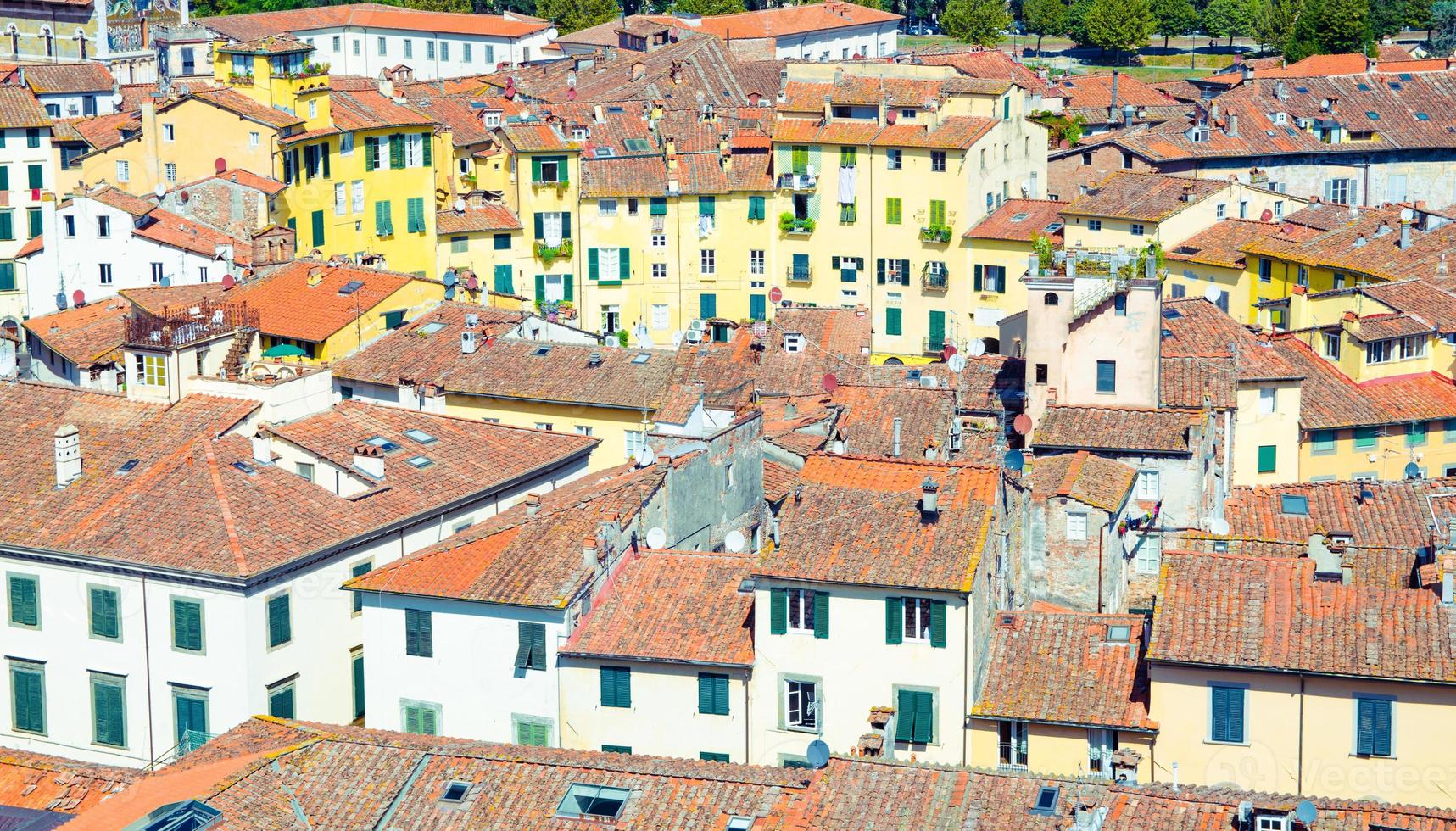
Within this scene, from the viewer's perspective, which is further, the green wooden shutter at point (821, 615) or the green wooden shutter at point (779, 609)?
the green wooden shutter at point (779, 609)

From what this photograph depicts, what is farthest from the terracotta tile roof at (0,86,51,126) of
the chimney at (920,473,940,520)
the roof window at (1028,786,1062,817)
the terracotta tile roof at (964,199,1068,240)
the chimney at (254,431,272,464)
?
the roof window at (1028,786,1062,817)

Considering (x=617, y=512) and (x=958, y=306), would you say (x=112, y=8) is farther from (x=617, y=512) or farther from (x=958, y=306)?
(x=617, y=512)

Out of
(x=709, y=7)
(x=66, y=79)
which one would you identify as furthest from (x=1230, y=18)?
(x=66, y=79)

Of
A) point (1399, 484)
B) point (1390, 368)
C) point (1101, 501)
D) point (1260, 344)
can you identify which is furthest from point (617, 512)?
point (1390, 368)

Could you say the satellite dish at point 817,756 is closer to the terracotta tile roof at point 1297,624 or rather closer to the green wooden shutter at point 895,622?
the green wooden shutter at point 895,622

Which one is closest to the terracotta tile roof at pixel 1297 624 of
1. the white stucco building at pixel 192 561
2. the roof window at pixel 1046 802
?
the roof window at pixel 1046 802

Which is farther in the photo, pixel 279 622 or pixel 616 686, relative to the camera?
pixel 279 622

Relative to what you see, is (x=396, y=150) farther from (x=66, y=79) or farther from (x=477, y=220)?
(x=66, y=79)
